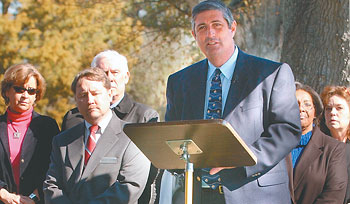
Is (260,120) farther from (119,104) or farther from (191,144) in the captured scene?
(119,104)

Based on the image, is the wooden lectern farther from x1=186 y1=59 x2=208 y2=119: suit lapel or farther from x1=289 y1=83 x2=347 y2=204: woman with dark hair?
x1=289 y1=83 x2=347 y2=204: woman with dark hair

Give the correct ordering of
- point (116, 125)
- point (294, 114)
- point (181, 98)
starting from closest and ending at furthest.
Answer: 1. point (294, 114)
2. point (181, 98)
3. point (116, 125)

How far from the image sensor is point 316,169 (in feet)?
16.8

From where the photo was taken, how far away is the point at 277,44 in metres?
13.9

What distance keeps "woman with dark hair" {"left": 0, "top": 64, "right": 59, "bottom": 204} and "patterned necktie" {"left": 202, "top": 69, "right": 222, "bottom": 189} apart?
1.91 meters

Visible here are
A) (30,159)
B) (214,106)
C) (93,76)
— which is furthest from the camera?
(30,159)

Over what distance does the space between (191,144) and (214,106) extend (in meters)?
0.78

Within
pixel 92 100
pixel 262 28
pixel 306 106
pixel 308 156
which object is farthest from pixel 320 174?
pixel 262 28

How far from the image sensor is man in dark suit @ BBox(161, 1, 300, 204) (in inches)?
149

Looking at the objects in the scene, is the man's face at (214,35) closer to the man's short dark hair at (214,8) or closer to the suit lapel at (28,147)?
the man's short dark hair at (214,8)

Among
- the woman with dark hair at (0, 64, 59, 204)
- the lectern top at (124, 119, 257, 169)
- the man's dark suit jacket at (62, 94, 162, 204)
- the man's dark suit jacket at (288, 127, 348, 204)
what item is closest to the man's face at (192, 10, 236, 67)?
the lectern top at (124, 119, 257, 169)

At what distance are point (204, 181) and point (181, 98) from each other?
593mm

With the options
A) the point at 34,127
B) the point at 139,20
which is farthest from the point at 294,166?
the point at 139,20

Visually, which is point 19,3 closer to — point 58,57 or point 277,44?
point 58,57
